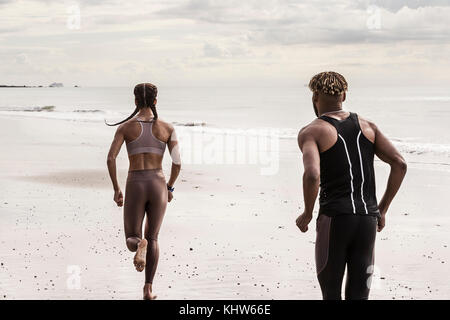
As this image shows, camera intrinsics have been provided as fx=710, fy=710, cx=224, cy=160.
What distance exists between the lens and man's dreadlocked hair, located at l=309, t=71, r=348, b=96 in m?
4.64

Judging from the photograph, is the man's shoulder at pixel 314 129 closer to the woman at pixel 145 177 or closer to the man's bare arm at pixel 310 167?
the man's bare arm at pixel 310 167

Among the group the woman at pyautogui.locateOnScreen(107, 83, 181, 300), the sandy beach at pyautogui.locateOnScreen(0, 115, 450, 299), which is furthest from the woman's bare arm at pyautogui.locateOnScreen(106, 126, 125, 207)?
the sandy beach at pyautogui.locateOnScreen(0, 115, 450, 299)

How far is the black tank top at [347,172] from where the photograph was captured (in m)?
4.57

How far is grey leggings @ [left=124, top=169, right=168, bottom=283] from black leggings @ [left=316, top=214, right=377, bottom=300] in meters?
2.28

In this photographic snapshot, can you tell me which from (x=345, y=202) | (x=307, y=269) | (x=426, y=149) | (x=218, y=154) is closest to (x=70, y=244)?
(x=307, y=269)

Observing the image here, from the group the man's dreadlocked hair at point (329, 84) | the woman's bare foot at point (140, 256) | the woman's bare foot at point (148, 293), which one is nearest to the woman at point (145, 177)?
the woman's bare foot at point (148, 293)

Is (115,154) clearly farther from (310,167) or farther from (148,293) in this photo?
(310,167)

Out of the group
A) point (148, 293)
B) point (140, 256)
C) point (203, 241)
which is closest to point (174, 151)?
point (140, 256)

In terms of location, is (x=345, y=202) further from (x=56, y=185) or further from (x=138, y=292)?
(x=56, y=185)

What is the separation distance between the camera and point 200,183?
16.5 metres

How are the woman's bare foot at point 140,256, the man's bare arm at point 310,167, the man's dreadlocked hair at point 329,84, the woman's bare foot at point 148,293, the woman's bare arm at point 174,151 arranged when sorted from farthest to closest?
1. the woman's bare arm at point 174,151
2. the woman's bare foot at point 148,293
3. the woman's bare foot at point 140,256
4. the man's dreadlocked hair at point 329,84
5. the man's bare arm at point 310,167

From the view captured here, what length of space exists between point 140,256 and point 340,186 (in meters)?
2.35

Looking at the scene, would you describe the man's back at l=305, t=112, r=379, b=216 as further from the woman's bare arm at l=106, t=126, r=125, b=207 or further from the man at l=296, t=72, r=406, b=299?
the woman's bare arm at l=106, t=126, r=125, b=207
